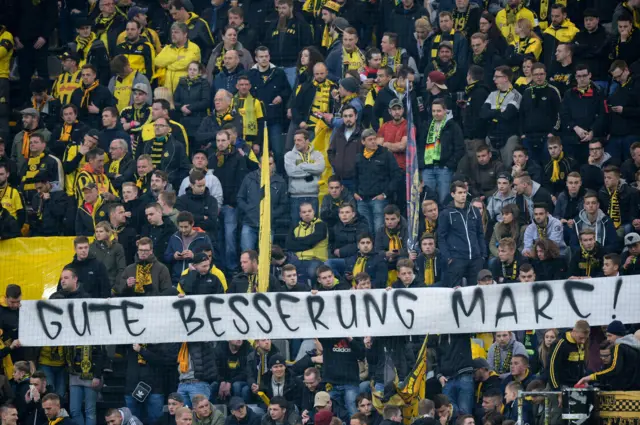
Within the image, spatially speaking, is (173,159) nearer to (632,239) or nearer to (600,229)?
(600,229)

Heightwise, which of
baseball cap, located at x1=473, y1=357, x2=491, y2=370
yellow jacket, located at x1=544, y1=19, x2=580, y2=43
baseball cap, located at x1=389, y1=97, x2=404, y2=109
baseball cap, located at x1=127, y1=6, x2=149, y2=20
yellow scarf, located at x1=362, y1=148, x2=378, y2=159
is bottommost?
baseball cap, located at x1=473, y1=357, x2=491, y2=370

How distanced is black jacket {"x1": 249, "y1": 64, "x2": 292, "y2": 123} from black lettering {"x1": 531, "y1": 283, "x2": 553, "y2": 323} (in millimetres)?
5561

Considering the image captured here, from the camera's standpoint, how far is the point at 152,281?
798 inches

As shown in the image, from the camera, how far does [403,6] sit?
2436 cm

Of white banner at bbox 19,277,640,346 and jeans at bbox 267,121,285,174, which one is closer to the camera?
white banner at bbox 19,277,640,346

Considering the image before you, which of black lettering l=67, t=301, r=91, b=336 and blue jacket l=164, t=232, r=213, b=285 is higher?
blue jacket l=164, t=232, r=213, b=285

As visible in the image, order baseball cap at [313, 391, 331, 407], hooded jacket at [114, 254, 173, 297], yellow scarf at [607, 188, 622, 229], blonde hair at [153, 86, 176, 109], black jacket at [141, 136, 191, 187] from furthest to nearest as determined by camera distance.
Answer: blonde hair at [153, 86, 176, 109] → black jacket at [141, 136, 191, 187] → yellow scarf at [607, 188, 622, 229] → hooded jacket at [114, 254, 173, 297] → baseball cap at [313, 391, 331, 407]

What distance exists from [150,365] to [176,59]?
5.79 metres

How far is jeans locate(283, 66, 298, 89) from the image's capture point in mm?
24053

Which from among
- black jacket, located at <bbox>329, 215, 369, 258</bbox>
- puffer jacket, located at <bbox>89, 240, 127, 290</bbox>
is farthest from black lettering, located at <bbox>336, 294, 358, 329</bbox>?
puffer jacket, located at <bbox>89, 240, 127, 290</bbox>

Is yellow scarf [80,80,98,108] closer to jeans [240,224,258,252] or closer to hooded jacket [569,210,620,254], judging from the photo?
jeans [240,224,258,252]

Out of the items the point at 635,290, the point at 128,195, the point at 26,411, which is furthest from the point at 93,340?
the point at 635,290

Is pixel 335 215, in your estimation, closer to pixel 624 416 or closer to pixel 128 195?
pixel 128 195

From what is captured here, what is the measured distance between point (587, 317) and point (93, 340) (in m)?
5.35
